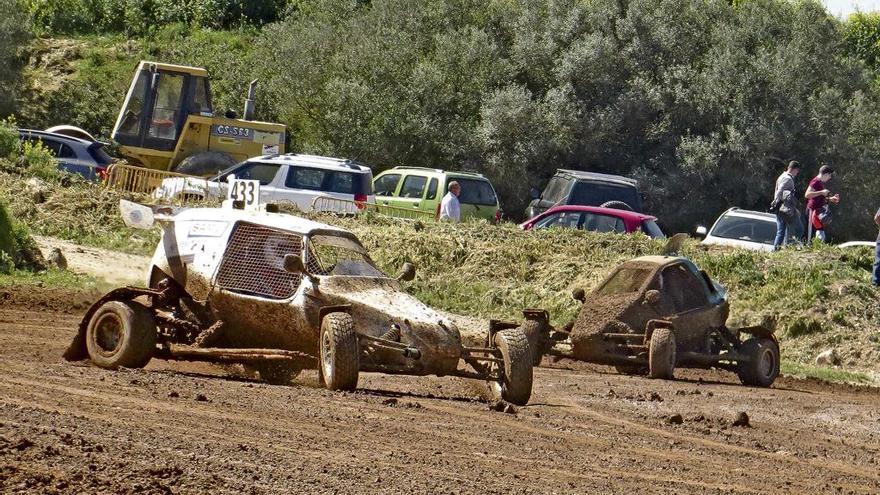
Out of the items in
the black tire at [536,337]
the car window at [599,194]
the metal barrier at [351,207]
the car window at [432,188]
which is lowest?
the black tire at [536,337]

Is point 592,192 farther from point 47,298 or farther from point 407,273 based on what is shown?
point 407,273

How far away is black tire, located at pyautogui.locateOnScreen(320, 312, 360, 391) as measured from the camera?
40.8ft

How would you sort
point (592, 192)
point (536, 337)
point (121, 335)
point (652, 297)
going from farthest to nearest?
1. point (592, 192)
2. point (652, 297)
3. point (536, 337)
4. point (121, 335)

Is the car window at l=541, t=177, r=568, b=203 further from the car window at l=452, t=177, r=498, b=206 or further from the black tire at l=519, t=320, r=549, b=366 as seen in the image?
the black tire at l=519, t=320, r=549, b=366

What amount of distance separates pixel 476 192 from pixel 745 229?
5.46 metres

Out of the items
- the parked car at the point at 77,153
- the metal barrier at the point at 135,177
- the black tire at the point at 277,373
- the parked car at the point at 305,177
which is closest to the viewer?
the black tire at the point at 277,373

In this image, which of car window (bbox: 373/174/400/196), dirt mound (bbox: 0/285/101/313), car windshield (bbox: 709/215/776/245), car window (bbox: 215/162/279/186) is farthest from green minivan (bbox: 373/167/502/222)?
dirt mound (bbox: 0/285/101/313)

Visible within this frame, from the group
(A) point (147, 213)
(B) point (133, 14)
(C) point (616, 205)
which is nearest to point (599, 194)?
(C) point (616, 205)

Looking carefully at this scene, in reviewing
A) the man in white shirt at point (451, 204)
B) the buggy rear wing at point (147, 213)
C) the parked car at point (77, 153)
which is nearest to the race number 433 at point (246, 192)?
the buggy rear wing at point (147, 213)

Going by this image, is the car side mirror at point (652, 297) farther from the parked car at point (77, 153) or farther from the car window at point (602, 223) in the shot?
the parked car at point (77, 153)

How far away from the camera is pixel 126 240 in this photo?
24.7m

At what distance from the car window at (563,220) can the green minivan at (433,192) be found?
3.45 metres

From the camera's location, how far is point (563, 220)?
27.3 metres

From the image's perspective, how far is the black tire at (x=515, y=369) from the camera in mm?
13375
